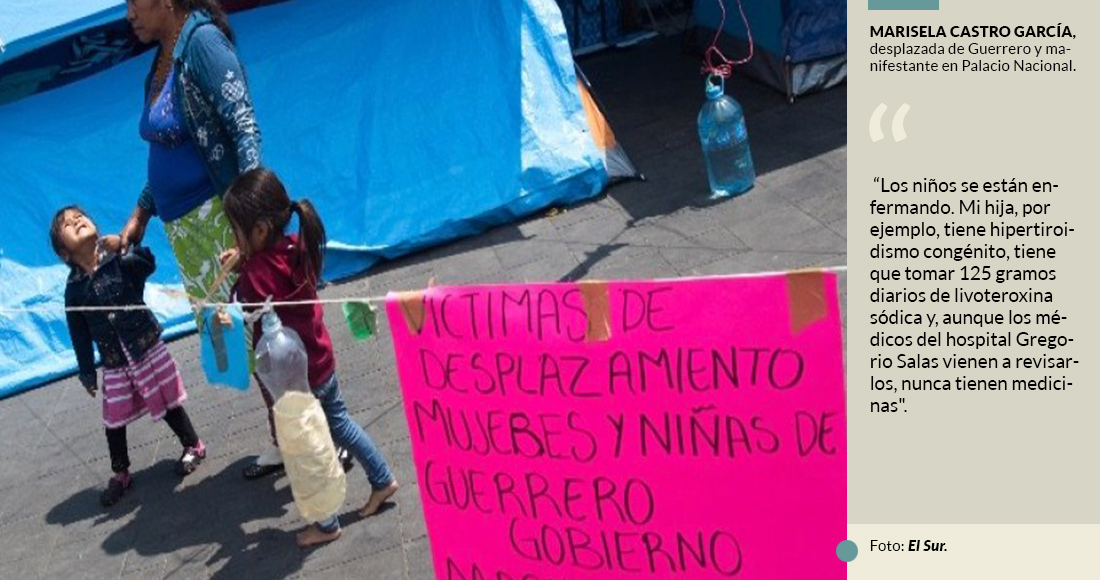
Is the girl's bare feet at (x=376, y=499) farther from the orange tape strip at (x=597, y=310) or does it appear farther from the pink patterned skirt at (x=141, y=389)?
the orange tape strip at (x=597, y=310)

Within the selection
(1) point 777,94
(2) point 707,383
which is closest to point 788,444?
(2) point 707,383

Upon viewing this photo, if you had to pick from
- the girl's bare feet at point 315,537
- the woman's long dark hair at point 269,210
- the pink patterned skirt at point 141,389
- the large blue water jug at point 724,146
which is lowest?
the girl's bare feet at point 315,537

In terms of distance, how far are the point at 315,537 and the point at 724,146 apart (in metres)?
3.61

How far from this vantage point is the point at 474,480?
3.10 meters

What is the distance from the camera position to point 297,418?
3826 mm

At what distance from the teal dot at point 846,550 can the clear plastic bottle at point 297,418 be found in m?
1.80

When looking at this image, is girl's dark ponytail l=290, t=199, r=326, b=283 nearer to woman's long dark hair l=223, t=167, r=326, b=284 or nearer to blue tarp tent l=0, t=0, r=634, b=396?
woman's long dark hair l=223, t=167, r=326, b=284

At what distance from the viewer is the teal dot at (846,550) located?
2.77 metres

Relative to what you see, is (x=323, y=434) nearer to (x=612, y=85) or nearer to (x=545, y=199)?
(x=545, y=199)

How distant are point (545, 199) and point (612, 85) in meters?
2.52

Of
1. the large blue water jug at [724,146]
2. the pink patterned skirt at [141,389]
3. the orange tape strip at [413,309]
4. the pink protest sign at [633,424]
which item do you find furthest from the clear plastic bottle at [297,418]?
the large blue water jug at [724,146]

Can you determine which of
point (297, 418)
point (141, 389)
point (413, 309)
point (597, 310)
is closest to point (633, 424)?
point (597, 310)

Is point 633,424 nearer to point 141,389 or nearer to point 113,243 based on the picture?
point 113,243

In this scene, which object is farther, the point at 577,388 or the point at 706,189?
the point at 706,189
